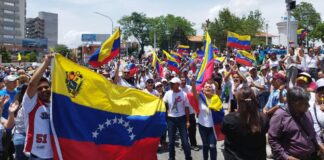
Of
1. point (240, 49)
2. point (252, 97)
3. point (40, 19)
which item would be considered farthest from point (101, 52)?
point (40, 19)

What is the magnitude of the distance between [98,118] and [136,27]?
400ft

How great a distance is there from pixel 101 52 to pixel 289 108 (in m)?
5.81

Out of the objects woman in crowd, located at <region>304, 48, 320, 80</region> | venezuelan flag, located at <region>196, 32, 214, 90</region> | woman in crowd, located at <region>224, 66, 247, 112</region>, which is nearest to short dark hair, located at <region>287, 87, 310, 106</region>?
venezuelan flag, located at <region>196, 32, 214, 90</region>

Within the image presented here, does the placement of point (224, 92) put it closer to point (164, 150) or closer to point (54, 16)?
point (164, 150)

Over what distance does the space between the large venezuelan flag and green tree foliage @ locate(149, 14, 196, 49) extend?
101m

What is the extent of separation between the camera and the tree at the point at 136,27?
410 ft

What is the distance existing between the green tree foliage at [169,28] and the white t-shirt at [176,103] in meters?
98.0

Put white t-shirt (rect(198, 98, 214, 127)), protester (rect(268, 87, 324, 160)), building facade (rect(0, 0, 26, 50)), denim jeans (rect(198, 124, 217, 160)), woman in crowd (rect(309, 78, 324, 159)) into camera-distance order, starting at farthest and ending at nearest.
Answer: building facade (rect(0, 0, 26, 50)), white t-shirt (rect(198, 98, 214, 127)), denim jeans (rect(198, 124, 217, 160)), woman in crowd (rect(309, 78, 324, 159)), protester (rect(268, 87, 324, 160))

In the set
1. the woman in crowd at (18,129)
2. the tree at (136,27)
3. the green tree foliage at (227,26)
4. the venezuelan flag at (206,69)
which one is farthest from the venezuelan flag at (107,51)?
the tree at (136,27)

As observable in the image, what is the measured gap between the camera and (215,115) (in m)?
7.27

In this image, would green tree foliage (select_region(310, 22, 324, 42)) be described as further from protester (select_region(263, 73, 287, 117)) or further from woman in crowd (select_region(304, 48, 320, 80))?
protester (select_region(263, 73, 287, 117))

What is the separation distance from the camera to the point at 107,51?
9.10m

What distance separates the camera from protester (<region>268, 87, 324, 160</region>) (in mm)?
3930

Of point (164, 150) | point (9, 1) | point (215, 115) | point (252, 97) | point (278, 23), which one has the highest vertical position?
point (9, 1)
